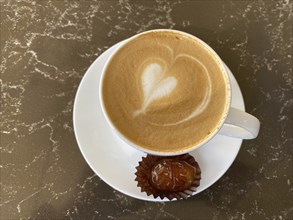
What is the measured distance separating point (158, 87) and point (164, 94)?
2 cm

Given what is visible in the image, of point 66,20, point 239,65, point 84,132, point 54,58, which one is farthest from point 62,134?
point 239,65

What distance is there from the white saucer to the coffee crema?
0.13 meters

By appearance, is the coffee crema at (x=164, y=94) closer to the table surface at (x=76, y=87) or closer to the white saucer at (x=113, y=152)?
the white saucer at (x=113, y=152)

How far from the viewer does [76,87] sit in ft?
3.50

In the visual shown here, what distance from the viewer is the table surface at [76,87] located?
1.01m

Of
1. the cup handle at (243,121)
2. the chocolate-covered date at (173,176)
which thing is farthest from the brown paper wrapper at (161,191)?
the cup handle at (243,121)

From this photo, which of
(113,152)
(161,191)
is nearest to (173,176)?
(161,191)

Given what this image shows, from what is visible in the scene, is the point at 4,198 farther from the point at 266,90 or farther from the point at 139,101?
the point at 266,90

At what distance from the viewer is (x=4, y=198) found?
996 mm

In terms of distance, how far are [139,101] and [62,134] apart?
0.95 ft

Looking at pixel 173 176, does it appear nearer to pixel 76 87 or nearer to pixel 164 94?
pixel 164 94

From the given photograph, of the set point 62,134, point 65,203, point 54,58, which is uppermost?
point 54,58

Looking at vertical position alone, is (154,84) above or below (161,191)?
above

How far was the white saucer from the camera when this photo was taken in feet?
3.09
